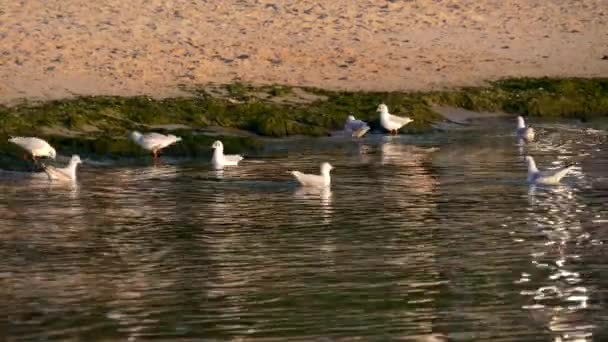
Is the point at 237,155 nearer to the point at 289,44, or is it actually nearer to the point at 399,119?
the point at 399,119

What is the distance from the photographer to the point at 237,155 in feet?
77.0

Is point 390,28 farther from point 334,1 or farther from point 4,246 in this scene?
point 4,246

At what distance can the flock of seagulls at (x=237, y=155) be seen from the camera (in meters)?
20.5

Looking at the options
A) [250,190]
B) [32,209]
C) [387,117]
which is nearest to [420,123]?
[387,117]

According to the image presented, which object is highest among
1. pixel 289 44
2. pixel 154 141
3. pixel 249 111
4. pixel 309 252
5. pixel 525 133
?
pixel 289 44

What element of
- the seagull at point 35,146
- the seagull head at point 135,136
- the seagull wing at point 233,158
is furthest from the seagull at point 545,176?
the seagull at point 35,146

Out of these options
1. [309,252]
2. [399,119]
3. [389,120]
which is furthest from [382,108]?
[309,252]

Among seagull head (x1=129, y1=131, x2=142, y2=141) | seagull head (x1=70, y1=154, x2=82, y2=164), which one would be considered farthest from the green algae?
seagull head (x1=70, y1=154, x2=82, y2=164)

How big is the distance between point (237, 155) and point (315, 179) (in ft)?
10.4

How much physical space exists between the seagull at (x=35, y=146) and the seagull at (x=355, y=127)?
5687 mm

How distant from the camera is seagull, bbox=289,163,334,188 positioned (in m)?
20.5

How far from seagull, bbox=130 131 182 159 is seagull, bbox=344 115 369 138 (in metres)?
3.37

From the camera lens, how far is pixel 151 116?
26.9 meters

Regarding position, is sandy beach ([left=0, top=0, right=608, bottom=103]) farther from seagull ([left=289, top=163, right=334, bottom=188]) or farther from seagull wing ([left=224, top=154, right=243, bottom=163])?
seagull ([left=289, top=163, right=334, bottom=188])
